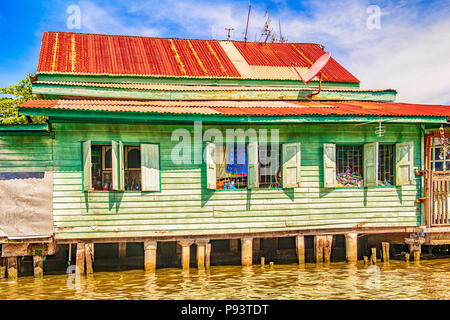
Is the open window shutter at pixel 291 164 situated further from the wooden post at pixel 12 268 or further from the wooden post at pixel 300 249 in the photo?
the wooden post at pixel 12 268

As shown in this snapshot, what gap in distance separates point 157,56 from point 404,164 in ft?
33.5

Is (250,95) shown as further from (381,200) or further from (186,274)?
(186,274)

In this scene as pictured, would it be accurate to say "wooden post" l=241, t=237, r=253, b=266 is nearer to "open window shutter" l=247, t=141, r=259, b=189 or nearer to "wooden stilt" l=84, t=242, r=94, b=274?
"open window shutter" l=247, t=141, r=259, b=189

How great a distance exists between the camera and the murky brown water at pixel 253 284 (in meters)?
9.74

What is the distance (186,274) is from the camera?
1188 cm

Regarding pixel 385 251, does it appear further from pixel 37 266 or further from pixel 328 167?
pixel 37 266

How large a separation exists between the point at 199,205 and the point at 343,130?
4.78 metres

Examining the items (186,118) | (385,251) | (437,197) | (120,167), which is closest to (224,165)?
(186,118)

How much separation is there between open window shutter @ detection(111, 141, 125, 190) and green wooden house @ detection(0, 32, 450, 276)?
0.03 meters

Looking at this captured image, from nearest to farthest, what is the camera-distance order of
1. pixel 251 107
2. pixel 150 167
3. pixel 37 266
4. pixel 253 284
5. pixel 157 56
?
pixel 253 284 < pixel 37 266 < pixel 150 167 < pixel 251 107 < pixel 157 56

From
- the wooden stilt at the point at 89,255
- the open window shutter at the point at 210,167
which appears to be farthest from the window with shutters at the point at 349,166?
the wooden stilt at the point at 89,255

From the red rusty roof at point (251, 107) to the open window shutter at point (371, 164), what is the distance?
3.27ft

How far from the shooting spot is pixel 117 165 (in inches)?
445
